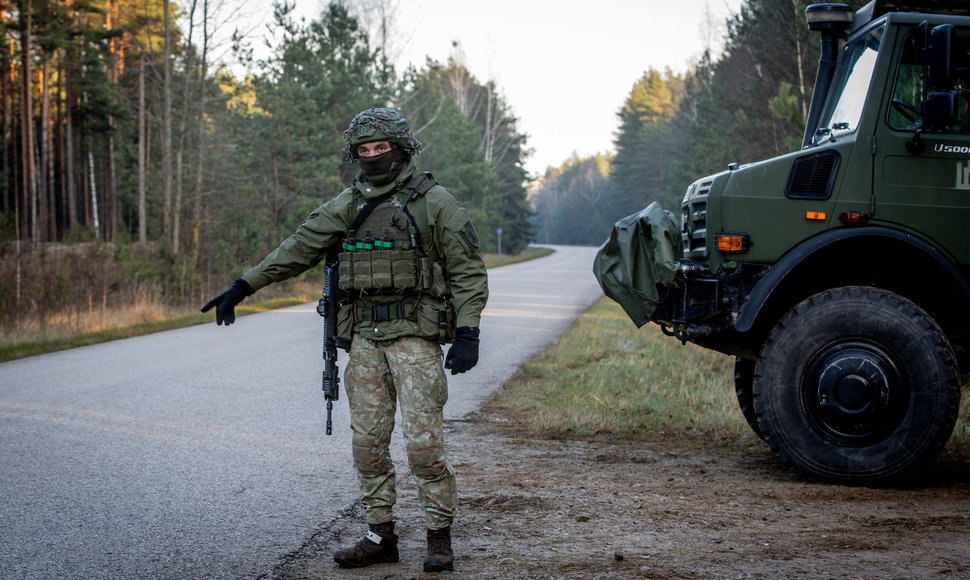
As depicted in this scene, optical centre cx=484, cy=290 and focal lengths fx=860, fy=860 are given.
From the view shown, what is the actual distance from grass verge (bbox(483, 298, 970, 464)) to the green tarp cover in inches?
61.8

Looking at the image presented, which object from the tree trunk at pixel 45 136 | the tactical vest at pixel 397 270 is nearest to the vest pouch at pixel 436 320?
the tactical vest at pixel 397 270

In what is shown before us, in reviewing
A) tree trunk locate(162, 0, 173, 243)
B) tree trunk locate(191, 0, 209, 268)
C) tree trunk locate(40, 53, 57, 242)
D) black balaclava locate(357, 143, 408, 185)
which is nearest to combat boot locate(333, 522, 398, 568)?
black balaclava locate(357, 143, 408, 185)

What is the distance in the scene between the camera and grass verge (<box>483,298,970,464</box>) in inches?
271

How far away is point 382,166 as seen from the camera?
3980mm

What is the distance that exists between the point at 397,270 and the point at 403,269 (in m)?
0.03

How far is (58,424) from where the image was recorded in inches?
276

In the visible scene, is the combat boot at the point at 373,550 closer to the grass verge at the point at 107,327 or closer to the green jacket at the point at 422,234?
the green jacket at the point at 422,234

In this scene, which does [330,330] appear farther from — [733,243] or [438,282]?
[733,243]

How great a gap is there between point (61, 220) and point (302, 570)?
49492mm

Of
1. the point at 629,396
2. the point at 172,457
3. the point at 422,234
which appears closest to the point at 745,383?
the point at 629,396

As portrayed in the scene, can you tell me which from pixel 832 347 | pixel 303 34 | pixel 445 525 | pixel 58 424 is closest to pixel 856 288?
pixel 832 347

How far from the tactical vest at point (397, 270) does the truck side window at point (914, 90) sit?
3.15 meters

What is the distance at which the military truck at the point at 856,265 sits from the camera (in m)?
5.03

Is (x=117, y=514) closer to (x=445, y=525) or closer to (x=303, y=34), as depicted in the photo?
(x=445, y=525)
